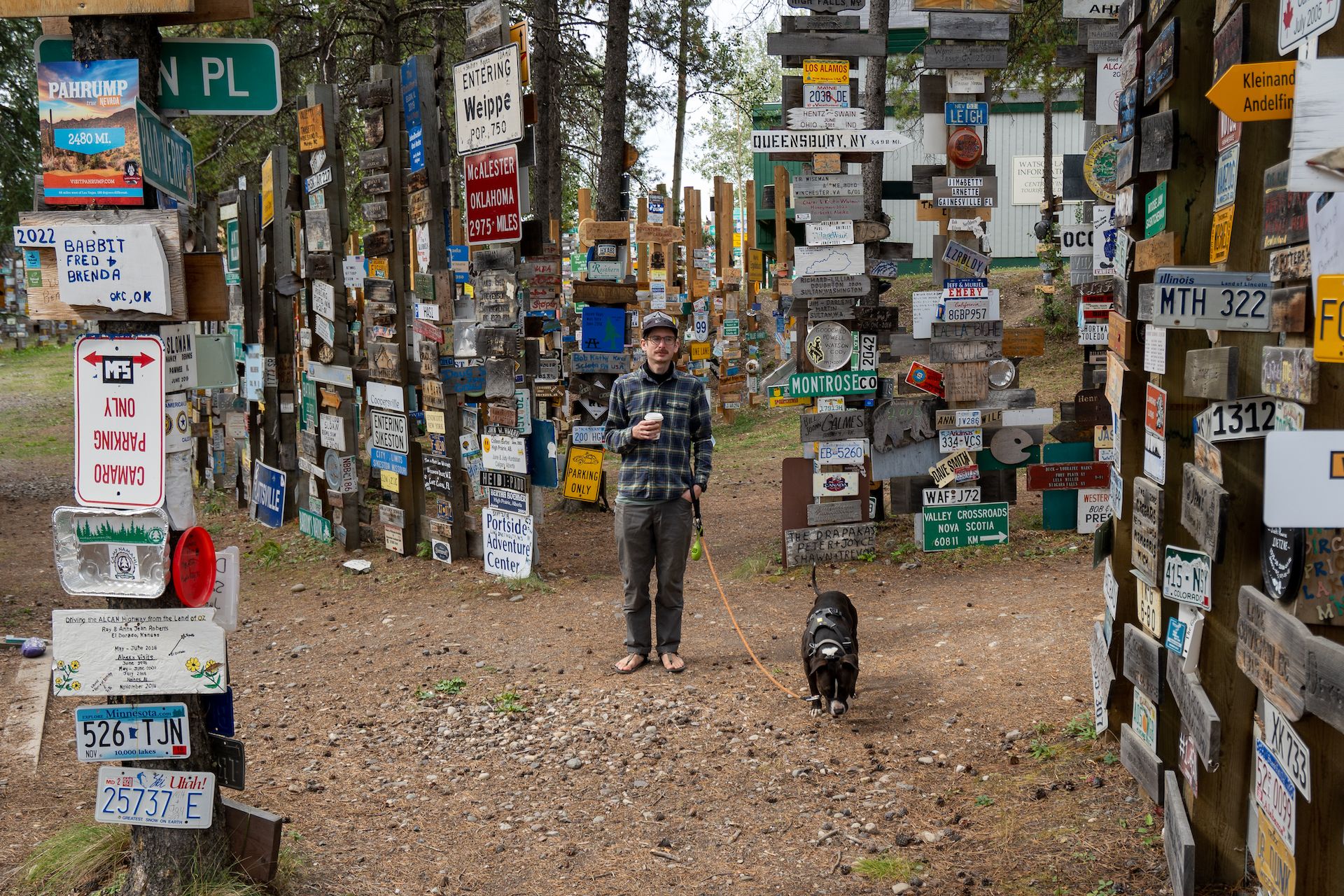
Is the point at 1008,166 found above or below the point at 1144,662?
above

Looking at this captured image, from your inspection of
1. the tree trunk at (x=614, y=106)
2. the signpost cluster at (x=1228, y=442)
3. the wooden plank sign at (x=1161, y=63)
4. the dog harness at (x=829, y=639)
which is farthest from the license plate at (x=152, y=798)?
the tree trunk at (x=614, y=106)

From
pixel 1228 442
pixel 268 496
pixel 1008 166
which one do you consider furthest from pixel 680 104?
pixel 1228 442

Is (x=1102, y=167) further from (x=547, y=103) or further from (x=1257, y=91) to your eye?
(x=547, y=103)

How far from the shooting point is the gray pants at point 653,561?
22.4ft

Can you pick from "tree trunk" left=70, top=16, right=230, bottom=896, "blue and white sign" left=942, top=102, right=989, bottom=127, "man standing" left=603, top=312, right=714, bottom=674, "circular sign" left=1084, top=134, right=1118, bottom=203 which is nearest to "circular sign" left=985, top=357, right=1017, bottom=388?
"circular sign" left=1084, top=134, right=1118, bottom=203

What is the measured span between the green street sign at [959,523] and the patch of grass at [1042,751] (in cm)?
419

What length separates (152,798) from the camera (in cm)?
396

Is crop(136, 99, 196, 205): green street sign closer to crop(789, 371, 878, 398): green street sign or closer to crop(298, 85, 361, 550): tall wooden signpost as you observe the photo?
crop(789, 371, 878, 398): green street sign

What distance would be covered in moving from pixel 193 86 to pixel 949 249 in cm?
663

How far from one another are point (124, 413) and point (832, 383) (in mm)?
6396

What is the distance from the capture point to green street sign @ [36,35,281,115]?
3924 mm

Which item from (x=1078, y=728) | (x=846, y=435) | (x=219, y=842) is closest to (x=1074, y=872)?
(x=1078, y=728)

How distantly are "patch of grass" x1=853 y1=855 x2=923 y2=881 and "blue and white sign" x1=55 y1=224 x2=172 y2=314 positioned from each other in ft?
10.8

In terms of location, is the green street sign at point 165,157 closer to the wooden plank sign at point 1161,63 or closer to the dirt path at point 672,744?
the dirt path at point 672,744
